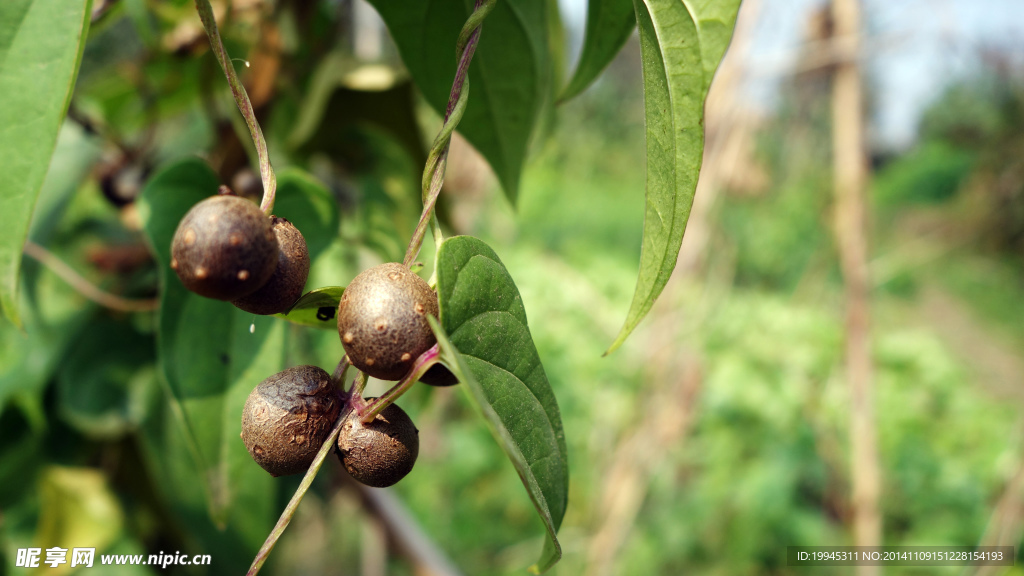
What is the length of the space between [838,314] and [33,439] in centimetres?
294

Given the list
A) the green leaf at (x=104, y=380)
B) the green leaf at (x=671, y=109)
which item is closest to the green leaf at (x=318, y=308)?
the green leaf at (x=671, y=109)

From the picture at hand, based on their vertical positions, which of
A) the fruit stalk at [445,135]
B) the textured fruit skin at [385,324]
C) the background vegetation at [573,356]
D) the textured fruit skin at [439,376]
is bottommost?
the background vegetation at [573,356]

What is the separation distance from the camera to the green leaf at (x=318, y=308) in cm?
23

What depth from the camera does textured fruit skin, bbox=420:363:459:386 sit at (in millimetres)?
216

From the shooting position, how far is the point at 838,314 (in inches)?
112

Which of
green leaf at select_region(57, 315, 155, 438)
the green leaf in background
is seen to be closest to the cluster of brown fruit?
the green leaf in background

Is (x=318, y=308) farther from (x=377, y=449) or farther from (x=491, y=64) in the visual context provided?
(x=491, y=64)

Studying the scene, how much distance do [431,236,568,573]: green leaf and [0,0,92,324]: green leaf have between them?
16cm

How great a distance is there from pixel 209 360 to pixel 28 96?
8.5 inches

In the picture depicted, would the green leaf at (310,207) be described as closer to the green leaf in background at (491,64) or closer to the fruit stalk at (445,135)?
the green leaf in background at (491,64)

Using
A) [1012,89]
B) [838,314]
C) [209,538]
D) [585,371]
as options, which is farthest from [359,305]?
[1012,89]

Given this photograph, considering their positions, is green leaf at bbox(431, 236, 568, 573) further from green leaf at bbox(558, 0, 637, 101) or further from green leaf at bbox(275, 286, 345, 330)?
green leaf at bbox(558, 0, 637, 101)

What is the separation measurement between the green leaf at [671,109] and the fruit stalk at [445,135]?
69 millimetres

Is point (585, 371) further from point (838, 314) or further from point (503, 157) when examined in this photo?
point (503, 157)
